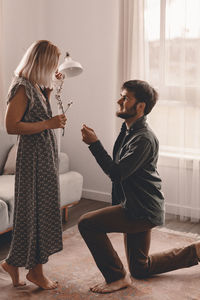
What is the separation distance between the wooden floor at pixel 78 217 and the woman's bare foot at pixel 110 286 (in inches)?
32.1

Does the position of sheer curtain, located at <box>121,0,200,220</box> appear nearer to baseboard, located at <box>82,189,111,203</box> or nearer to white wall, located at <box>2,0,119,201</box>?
white wall, located at <box>2,0,119,201</box>

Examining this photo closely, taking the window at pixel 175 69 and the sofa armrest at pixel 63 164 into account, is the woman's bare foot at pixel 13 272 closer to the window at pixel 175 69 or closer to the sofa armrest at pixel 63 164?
the sofa armrest at pixel 63 164

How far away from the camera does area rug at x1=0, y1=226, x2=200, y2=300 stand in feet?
8.00

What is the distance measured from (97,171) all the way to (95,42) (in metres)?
1.31

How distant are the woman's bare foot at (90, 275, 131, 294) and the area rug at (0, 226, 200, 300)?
25 mm

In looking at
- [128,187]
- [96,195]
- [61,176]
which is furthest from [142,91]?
[96,195]

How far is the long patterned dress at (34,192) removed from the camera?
2342mm

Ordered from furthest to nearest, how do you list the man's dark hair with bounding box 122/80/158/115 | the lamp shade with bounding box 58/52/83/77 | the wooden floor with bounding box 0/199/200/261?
the lamp shade with bounding box 58/52/83/77 → the wooden floor with bounding box 0/199/200/261 → the man's dark hair with bounding box 122/80/158/115


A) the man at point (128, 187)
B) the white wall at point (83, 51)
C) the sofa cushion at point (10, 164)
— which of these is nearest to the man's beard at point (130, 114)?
the man at point (128, 187)

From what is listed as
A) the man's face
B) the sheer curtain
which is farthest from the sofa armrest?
the man's face

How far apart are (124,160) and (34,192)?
0.52 m

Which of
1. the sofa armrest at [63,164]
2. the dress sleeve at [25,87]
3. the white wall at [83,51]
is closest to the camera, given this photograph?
the dress sleeve at [25,87]

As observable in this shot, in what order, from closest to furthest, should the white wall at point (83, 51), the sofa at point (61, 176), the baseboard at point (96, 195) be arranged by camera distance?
the sofa at point (61, 176)
the white wall at point (83, 51)
the baseboard at point (96, 195)

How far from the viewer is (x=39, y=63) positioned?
2.29 meters
